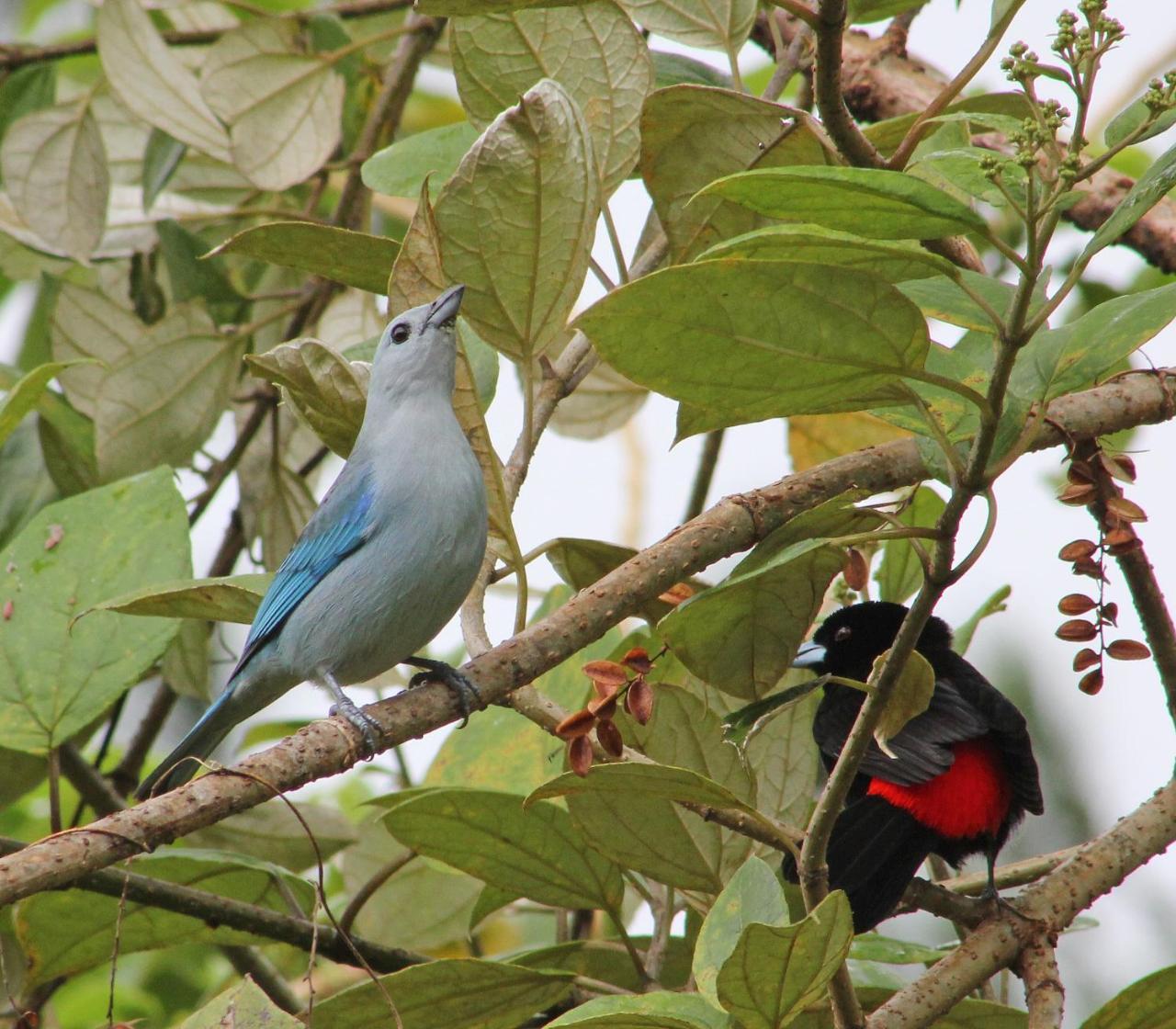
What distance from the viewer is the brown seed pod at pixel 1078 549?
2.31 meters

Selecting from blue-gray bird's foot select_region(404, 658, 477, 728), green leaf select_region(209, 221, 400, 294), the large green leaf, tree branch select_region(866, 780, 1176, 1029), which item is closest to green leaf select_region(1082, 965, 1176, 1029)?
tree branch select_region(866, 780, 1176, 1029)

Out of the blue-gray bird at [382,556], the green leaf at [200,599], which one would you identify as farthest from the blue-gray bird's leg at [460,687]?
the green leaf at [200,599]

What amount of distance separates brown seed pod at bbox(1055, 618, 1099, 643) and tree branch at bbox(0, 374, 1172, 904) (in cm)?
33

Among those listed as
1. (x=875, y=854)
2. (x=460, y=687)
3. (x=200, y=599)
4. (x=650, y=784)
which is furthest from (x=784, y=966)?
(x=875, y=854)

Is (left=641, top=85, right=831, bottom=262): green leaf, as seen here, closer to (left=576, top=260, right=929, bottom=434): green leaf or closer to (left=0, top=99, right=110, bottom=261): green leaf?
(left=576, top=260, right=929, bottom=434): green leaf

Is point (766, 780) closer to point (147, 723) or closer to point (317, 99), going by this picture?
point (147, 723)

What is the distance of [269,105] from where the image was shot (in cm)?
405

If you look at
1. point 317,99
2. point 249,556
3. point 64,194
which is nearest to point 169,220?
point 64,194

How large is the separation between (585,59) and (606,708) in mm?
1279

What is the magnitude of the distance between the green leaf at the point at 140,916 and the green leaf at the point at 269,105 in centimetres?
206

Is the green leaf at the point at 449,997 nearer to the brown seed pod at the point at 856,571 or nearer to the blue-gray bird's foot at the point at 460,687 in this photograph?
the blue-gray bird's foot at the point at 460,687

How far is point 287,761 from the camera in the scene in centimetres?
190

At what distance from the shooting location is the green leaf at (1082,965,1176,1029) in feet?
7.59

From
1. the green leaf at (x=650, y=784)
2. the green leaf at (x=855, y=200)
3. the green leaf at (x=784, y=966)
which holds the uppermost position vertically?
the green leaf at (x=855, y=200)
